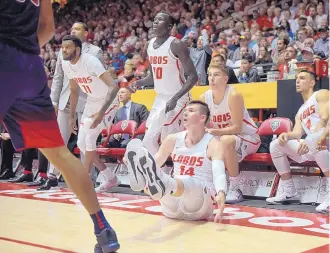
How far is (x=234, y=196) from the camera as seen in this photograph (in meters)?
4.70

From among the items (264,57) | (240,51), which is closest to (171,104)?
(264,57)

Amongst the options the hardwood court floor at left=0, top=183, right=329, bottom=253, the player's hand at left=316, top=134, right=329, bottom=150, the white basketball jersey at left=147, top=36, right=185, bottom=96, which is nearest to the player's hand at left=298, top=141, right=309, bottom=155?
the player's hand at left=316, top=134, right=329, bottom=150

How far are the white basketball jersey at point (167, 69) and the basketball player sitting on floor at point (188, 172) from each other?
987mm

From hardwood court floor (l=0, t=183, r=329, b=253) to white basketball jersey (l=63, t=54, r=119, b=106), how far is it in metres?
1.27

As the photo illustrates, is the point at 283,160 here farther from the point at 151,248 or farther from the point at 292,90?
the point at 151,248

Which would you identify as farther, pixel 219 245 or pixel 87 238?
pixel 87 238

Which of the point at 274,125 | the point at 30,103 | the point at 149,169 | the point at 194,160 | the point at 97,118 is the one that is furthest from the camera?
the point at 274,125

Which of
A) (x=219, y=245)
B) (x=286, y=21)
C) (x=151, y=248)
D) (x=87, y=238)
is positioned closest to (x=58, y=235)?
(x=87, y=238)

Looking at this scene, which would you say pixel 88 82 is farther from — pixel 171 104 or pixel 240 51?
pixel 240 51

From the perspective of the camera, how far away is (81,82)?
5297 mm

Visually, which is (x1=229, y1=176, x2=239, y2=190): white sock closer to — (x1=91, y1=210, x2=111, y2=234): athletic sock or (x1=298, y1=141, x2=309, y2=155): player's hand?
(x1=298, y1=141, x2=309, y2=155): player's hand

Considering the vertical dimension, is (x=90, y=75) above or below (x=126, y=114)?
above

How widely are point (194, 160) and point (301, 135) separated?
4.17 feet

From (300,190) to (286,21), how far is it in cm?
605
